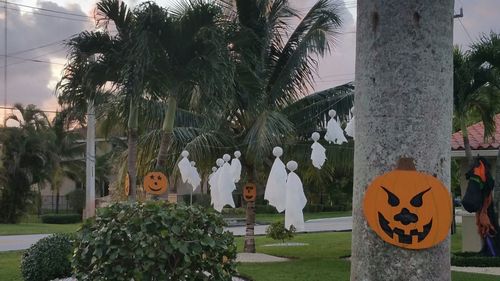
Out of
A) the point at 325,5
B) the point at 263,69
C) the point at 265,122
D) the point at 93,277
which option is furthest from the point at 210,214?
the point at 325,5

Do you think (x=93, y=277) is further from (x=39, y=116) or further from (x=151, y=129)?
(x=39, y=116)

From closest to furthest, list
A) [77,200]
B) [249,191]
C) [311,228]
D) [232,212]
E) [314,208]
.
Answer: [249,191]
[311,228]
[232,212]
[77,200]
[314,208]

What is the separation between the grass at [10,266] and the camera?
11.3 meters

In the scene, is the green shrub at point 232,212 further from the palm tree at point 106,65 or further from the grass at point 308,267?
the palm tree at point 106,65

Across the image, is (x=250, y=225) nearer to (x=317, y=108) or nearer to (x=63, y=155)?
(x=317, y=108)

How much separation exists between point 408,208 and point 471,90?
1322 centimetres

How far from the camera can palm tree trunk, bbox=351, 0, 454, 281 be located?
2.43 m

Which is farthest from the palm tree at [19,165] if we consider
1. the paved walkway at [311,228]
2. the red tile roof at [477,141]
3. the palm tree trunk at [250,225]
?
the red tile roof at [477,141]

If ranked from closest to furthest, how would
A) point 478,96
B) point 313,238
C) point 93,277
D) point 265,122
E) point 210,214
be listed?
point 93,277 < point 210,214 < point 265,122 < point 478,96 < point 313,238

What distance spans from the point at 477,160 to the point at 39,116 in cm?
2942

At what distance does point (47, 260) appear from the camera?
9.98 metres

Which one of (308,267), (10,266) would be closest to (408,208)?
(308,267)

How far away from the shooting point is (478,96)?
15086 mm

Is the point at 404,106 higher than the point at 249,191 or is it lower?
higher
